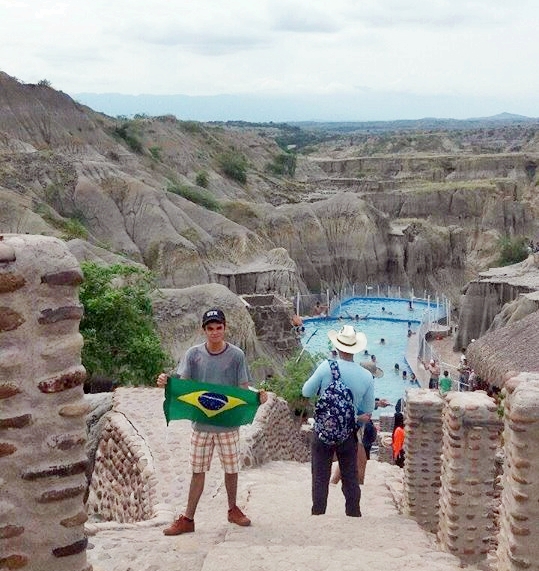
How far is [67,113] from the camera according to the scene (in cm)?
5653

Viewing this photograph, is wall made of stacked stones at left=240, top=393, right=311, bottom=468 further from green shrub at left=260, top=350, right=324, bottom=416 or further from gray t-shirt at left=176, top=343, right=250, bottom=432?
gray t-shirt at left=176, top=343, right=250, bottom=432

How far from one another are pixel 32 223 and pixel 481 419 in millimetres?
30377

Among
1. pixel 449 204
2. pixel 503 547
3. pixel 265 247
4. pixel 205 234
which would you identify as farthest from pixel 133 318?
pixel 449 204

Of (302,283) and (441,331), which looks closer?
(441,331)

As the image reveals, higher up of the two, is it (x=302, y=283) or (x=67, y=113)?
(x=67, y=113)

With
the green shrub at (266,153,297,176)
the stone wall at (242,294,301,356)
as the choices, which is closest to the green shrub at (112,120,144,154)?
the green shrub at (266,153,297,176)

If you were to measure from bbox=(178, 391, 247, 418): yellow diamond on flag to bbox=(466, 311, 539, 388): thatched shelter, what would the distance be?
1229cm

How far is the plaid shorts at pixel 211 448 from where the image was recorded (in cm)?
608

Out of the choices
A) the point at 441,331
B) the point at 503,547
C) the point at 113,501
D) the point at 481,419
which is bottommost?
the point at 441,331

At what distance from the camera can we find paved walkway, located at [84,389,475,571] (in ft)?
17.0

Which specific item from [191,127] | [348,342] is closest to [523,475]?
[348,342]

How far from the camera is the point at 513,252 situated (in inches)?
2192

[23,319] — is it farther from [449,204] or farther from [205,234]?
[449,204]

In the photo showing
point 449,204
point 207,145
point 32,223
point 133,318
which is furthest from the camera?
point 207,145
